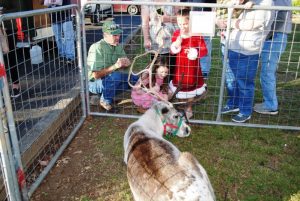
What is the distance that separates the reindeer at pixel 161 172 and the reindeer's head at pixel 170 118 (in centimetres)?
61

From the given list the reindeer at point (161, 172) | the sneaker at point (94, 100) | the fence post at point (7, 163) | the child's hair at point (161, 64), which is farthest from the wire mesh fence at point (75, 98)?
the reindeer at point (161, 172)

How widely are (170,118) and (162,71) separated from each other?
1241 millimetres

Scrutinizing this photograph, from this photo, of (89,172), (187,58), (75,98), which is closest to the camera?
(89,172)

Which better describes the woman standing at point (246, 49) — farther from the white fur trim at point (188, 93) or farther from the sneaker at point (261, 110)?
the white fur trim at point (188, 93)

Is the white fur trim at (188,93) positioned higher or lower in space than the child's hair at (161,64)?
lower

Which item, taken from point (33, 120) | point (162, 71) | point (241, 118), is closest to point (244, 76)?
point (241, 118)

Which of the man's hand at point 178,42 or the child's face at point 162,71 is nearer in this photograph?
the man's hand at point 178,42

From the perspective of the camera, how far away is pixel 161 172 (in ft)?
10.6

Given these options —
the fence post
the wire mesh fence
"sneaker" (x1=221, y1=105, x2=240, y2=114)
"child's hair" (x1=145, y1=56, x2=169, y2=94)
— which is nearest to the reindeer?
the fence post

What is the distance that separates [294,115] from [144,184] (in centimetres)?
408

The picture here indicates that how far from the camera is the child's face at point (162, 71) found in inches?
225

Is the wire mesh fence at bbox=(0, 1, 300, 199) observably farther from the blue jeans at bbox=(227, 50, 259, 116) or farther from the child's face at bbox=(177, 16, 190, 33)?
the child's face at bbox=(177, 16, 190, 33)

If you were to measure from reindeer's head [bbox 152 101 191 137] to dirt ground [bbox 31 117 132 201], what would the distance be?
2.77 feet

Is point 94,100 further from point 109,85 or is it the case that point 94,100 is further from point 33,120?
point 33,120
